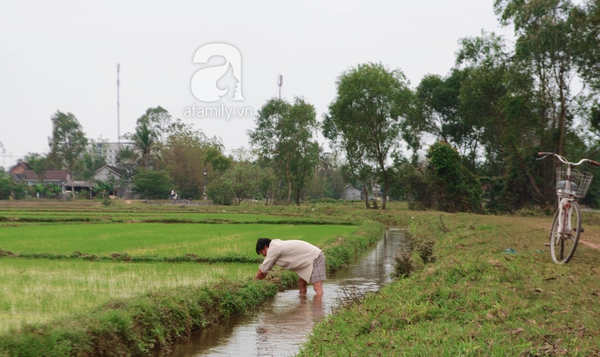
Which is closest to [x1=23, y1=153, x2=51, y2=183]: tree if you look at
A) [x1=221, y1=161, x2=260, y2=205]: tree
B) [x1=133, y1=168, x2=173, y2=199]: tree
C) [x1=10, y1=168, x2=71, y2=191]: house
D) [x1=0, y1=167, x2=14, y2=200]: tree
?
[x1=10, y1=168, x2=71, y2=191]: house

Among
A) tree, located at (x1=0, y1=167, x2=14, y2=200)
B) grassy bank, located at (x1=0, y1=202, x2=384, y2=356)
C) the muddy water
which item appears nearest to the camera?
grassy bank, located at (x1=0, y1=202, x2=384, y2=356)

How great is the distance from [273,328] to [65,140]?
71.0 metres

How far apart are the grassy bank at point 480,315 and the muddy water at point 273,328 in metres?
0.60

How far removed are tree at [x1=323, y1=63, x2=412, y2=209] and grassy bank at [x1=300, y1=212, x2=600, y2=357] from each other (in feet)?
120

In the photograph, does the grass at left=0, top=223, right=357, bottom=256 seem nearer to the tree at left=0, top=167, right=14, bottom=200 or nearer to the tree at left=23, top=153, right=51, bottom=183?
the tree at left=0, top=167, right=14, bottom=200

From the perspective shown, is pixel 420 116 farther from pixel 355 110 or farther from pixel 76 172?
pixel 76 172

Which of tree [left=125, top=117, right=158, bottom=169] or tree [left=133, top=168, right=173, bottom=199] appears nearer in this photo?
tree [left=133, top=168, right=173, bottom=199]

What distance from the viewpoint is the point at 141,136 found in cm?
7088

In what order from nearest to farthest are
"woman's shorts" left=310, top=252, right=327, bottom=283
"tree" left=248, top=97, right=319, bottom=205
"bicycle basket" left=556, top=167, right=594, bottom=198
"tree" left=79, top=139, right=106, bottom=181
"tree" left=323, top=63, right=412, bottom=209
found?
"bicycle basket" left=556, top=167, right=594, bottom=198 → "woman's shorts" left=310, top=252, right=327, bottom=283 → "tree" left=323, top=63, right=412, bottom=209 → "tree" left=248, top=97, right=319, bottom=205 → "tree" left=79, top=139, right=106, bottom=181

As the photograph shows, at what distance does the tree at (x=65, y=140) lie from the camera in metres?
71.6

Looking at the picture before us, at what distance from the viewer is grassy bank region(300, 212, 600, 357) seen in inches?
166

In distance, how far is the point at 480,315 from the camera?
5.34 metres

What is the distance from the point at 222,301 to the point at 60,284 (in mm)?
3427

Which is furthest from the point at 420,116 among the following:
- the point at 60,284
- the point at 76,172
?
the point at 76,172
